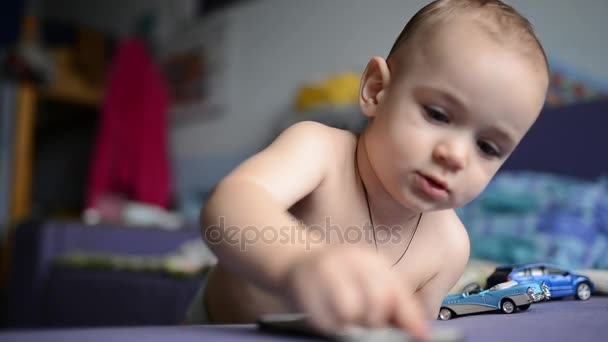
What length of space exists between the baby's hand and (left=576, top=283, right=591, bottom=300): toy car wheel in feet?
1.18

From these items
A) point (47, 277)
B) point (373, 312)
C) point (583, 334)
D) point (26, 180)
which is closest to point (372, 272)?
point (373, 312)

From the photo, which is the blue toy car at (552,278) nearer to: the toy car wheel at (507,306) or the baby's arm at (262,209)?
the toy car wheel at (507,306)

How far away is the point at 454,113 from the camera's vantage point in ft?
1.14

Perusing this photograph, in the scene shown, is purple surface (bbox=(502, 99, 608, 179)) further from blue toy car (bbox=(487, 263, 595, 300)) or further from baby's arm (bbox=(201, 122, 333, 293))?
baby's arm (bbox=(201, 122, 333, 293))

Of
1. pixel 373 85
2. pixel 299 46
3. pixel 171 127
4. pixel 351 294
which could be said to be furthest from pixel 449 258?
pixel 171 127

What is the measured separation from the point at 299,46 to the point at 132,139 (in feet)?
3.83

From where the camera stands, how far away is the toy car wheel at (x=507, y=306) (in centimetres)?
40

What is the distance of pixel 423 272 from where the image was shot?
18.6 inches

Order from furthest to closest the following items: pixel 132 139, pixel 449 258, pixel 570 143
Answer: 1. pixel 132 139
2. pixel 570 143
3. pixel 449 258

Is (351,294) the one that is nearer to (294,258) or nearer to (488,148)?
(294,258)

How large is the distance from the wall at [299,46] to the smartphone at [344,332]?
244 millimetres

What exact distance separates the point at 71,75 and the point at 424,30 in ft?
9.90

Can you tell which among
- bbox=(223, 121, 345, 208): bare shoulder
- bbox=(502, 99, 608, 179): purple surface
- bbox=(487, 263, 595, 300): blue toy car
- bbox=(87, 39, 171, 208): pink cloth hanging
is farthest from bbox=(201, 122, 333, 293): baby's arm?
bbox=(87, 39, 171, 208): pink cloth hanging

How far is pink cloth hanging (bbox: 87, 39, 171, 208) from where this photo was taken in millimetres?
2582
